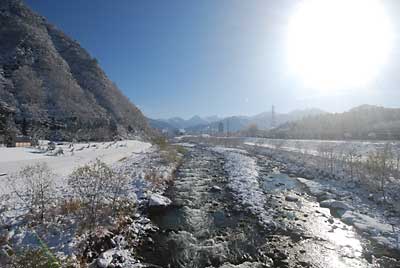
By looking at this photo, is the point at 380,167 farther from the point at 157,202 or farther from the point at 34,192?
the point at 34,192

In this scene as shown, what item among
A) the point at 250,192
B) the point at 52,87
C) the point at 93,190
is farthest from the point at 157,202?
the point at 52,87

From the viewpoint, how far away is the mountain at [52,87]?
1960 inches

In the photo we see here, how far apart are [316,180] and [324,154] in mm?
9953

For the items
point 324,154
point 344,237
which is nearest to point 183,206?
point 344,237

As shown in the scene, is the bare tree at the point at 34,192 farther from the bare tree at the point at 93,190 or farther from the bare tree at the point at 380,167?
the bare tree at the point at 380,167

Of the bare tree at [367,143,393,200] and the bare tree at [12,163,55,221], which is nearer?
the bare tree at [12,163,55,221]

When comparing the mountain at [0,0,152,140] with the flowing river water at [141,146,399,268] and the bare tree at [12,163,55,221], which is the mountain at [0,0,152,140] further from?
the flowing river water at [141,146,399,268]

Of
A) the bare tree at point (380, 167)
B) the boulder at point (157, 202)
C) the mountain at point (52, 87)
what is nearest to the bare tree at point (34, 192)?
the boulder at point (157, 202)

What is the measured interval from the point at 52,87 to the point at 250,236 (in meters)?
63.2

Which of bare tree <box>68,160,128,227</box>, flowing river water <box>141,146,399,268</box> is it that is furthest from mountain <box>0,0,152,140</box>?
flowing river water <box>141,146,399,268</box>

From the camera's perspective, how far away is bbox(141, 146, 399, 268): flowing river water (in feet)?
27.9

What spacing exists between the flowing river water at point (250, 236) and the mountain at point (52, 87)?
32799 mm

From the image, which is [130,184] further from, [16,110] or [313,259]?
[16,110]

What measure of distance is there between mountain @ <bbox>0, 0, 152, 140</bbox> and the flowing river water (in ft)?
108
